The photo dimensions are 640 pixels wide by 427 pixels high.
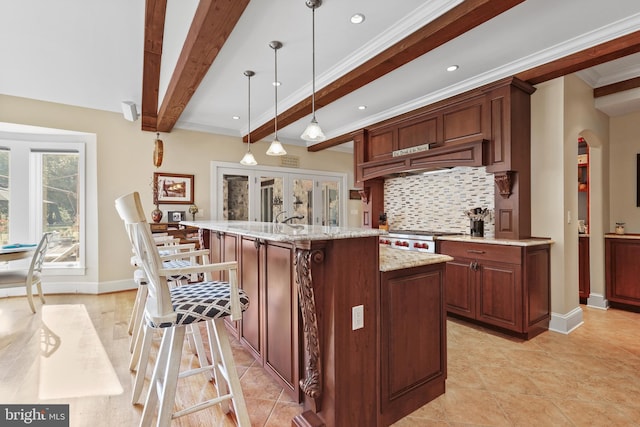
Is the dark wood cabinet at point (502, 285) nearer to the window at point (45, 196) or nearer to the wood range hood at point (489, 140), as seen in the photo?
the wood range hood at point (489, 140)

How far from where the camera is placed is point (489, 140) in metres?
3.10

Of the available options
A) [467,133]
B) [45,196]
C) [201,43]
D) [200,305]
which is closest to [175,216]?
[45,196]

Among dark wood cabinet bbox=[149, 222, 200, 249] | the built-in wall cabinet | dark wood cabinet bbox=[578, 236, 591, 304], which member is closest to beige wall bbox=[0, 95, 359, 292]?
dark wood cabinet bbox=[149, 222, 200, 249]

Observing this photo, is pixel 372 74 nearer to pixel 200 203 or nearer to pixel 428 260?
pixel 428 260

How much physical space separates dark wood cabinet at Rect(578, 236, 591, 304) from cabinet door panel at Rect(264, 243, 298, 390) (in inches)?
156

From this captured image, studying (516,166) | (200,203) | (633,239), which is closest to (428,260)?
(516,166)

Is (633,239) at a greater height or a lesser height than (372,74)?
lesser

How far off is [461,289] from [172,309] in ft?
9.28

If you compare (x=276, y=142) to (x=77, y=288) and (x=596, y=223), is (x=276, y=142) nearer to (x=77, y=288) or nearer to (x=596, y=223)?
(x=77, y=288)

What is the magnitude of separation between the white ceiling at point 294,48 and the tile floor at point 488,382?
2540mm

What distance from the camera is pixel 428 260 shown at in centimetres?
176

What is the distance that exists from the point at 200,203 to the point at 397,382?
4291 mm

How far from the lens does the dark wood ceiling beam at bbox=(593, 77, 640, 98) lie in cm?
320

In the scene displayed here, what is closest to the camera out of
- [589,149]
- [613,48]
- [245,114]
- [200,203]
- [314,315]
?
[314,315]
